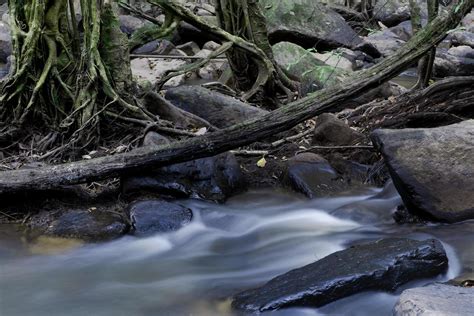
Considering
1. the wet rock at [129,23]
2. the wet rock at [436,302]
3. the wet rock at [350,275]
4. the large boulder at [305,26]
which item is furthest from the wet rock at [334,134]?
the wet rock at [129,23]

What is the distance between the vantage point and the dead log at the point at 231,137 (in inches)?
197

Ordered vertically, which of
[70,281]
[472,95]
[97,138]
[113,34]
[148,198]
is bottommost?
[70,281]

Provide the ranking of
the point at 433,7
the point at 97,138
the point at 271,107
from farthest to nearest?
the point at 271,107
the point at 433,7
the point at 97,138

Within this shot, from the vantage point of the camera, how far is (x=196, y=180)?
218 inches

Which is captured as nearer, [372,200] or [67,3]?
[372,200]

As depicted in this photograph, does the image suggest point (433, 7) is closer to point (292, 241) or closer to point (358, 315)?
point (292, 241)

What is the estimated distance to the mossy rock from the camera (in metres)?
8.56

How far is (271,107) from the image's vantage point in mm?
8352

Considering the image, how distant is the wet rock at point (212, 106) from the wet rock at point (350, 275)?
3.16 metres

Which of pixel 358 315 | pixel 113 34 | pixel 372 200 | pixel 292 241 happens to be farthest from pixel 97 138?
pixel 358 315

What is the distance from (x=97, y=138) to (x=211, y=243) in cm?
184

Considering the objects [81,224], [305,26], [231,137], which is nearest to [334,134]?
[231,137]

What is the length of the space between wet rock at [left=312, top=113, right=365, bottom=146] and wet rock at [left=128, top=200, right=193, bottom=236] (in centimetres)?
189

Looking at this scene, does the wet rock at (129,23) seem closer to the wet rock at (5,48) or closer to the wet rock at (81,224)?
Result: the wet rock at (5,48)
